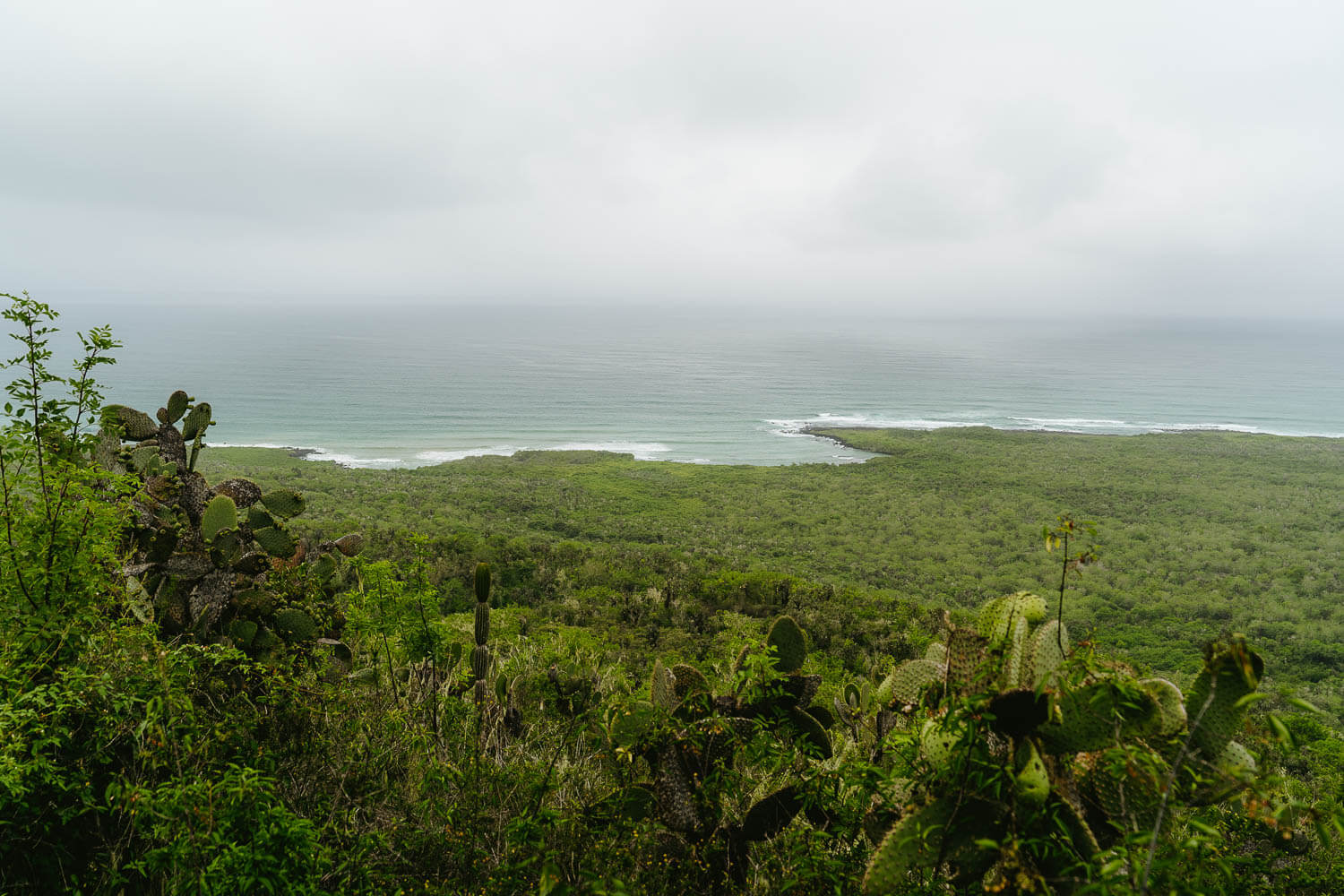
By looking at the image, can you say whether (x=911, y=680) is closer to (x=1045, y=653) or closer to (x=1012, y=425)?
(x=1045, y=653)

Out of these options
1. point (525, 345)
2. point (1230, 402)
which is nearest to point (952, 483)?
point (1230, 402)

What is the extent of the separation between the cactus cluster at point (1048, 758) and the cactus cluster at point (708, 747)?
726mm

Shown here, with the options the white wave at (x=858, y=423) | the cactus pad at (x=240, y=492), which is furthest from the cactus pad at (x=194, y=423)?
the white wave at (x=858, y=423)

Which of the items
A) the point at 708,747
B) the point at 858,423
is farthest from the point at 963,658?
the point at 858,423

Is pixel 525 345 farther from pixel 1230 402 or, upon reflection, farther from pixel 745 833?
pixel 745 833

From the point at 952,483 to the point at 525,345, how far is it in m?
96.4

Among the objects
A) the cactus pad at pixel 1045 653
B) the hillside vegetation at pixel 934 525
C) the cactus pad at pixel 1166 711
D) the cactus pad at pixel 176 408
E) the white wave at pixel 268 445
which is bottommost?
the hillside vegetation at pixel 934 525

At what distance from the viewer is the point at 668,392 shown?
246 ft

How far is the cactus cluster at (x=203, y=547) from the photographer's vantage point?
12.1 ft

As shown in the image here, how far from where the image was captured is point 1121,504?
110 ft

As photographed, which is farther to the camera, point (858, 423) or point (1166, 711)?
point (858, 423)

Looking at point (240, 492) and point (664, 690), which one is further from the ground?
point (240, 492)

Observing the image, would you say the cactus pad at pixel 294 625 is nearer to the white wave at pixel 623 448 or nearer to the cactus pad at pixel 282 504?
the cactus pad at pixel 282 504

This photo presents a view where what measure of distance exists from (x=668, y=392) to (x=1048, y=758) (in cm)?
7376
